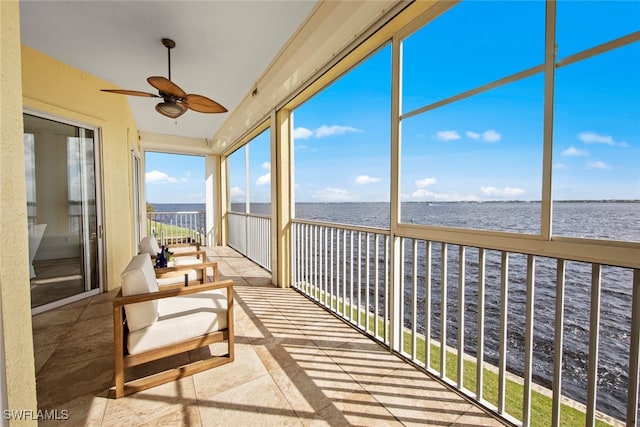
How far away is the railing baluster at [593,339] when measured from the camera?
120 cm

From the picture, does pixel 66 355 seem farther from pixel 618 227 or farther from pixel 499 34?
pixel 499 34

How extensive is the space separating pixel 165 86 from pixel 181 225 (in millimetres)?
5702

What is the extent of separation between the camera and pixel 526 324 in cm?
142

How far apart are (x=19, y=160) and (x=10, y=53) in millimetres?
307

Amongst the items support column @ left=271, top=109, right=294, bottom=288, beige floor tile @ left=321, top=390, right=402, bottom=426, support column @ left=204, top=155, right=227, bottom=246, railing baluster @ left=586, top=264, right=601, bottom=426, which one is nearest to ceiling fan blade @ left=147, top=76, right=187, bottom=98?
support column @ left=271, top=109, right=294, bottom=288

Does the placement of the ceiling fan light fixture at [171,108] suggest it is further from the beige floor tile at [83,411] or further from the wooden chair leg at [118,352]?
the beige floor tile at [83,411]

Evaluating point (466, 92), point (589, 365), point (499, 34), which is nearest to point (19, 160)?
point (466, 92)

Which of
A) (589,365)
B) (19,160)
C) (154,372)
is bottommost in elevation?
(154,372)

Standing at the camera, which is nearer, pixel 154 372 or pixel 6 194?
pixel 6 194

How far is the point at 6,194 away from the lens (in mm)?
763

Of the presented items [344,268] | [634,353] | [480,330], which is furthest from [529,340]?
[344,268]

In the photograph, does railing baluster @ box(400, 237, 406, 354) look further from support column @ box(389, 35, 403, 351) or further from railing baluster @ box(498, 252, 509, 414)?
railing baluster @ box(498, 252, 509, 414)

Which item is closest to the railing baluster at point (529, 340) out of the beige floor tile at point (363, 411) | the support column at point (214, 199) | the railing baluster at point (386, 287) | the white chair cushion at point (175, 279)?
the beige floor tile at point (363, 411)

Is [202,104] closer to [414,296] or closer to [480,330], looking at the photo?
[414,296]
